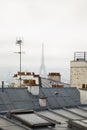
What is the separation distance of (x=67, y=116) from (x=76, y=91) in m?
20.6

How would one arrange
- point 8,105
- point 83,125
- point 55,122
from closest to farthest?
point 83,125
point 55,122
point 8,105

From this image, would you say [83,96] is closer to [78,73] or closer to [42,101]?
[42,101]

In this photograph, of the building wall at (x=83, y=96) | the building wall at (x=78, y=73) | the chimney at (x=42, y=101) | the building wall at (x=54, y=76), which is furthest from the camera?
the building wall at (x=54, y=76)

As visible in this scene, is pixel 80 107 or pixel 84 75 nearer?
pixel 80 107

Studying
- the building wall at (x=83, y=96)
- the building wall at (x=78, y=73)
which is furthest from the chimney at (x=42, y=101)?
the building wall at (x=78, y=73)

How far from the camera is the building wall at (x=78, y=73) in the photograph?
54547 millimetres

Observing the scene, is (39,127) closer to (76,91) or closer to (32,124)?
(32,124)

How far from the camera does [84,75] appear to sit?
178 feet

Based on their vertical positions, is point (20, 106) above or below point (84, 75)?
below

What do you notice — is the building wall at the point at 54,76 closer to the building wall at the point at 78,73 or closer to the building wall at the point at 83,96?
the building wall at the point at 78,73

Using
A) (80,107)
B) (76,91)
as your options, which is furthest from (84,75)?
(80,107)

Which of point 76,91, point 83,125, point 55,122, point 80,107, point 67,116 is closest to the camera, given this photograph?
point 83,125

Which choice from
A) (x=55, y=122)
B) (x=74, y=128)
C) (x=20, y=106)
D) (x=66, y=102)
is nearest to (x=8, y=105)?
(x=20, y=106)

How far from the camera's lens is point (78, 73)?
181 ft
